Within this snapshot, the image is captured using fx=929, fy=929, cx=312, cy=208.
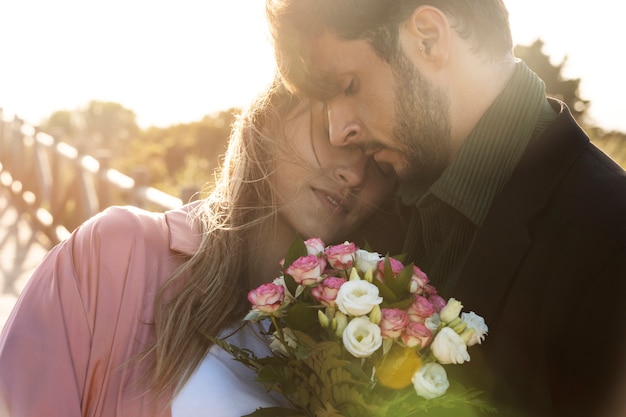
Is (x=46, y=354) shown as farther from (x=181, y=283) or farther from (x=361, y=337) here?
(x=361, y=337)

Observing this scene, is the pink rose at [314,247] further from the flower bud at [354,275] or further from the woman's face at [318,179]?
the woman's face at [318,179]

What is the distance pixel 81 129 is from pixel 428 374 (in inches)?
1164

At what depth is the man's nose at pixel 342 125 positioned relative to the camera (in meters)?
3.37

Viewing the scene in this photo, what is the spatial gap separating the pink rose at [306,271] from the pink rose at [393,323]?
246 mm

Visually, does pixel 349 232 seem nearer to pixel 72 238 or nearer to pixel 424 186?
pixel 424 186

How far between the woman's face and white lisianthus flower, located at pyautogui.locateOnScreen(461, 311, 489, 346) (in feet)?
3.55

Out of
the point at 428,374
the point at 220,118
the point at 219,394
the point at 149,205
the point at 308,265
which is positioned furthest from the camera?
the point at 220,118

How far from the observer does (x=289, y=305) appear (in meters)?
2.73

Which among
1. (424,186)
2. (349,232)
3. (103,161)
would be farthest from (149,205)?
(424,186)

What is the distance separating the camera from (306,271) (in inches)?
106

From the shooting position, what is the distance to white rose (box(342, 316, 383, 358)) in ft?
8.15

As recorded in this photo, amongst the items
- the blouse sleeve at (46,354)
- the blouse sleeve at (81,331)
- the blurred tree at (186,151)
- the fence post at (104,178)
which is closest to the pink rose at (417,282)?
the blouse sleeve at (81,331)

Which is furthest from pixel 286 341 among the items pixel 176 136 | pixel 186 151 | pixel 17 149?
pixel 176 136

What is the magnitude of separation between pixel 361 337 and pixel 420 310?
19cm
